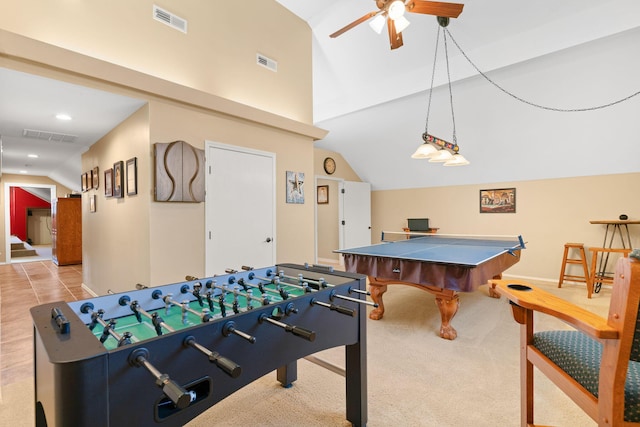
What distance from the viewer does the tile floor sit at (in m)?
2.48

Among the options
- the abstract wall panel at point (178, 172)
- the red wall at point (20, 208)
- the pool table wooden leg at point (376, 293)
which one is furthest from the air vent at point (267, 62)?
the red wall at point (20, 208)

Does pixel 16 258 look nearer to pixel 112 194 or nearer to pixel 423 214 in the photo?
pixel 112 194

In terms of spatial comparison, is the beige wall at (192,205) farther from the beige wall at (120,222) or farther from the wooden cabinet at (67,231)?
the wooden cabinet at (67,231)

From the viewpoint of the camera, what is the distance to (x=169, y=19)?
3.11 m

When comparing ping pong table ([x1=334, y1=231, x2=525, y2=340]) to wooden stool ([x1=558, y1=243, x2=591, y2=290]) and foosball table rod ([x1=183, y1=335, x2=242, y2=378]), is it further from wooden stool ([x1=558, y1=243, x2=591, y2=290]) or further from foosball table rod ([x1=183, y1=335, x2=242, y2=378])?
foosball table rod ([x1=183, y1=335, x2=242, y2=378])

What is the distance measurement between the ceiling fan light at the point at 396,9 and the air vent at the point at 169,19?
224 centimetres

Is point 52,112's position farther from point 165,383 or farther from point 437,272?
point 437,272

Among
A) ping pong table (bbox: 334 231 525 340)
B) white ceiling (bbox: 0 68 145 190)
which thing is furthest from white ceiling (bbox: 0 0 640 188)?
ping pong table (bbox: 334 231 525 340)

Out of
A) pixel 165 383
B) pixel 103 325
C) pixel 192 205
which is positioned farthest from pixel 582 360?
pixel 192 205

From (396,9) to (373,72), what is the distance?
2.77 meters

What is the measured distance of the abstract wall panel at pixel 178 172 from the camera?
9.62ft

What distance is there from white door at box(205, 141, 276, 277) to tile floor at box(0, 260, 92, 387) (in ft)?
5.27

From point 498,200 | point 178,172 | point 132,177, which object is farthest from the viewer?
point 498,200

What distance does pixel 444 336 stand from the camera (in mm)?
2863
